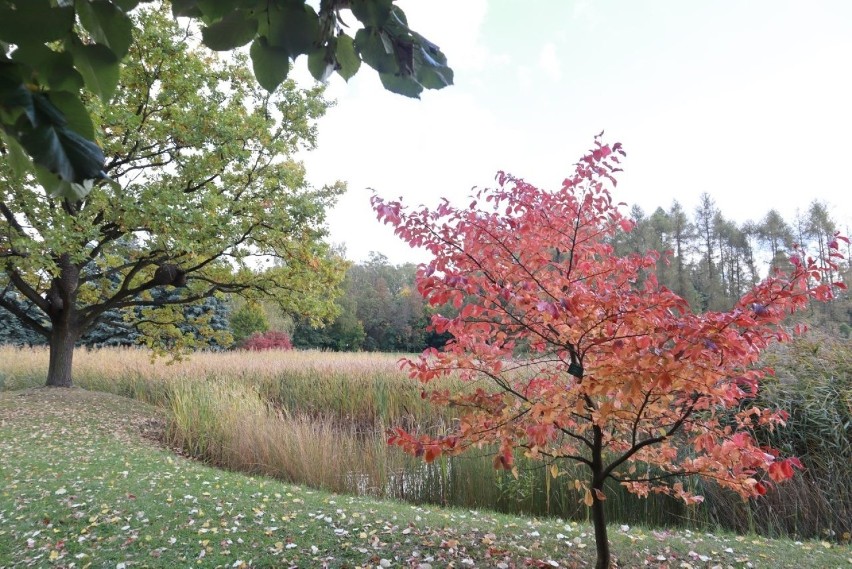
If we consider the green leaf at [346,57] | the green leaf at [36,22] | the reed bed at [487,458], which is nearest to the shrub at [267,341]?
the reed bed at [487,458]

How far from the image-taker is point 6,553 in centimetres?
285

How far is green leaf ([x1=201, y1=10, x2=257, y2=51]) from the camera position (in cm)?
99

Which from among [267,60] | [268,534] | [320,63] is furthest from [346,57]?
[268,534]

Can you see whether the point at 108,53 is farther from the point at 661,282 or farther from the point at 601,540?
the point at 661,282

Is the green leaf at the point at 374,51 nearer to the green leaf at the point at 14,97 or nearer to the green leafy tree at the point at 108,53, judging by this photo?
the green leafy tree at the point at 108,53

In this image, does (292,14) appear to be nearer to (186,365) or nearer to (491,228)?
(491,228)

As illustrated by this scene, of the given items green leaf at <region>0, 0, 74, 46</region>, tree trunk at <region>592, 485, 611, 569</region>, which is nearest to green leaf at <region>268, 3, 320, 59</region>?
green leaf at <region>0, 0, 74, 46</region>

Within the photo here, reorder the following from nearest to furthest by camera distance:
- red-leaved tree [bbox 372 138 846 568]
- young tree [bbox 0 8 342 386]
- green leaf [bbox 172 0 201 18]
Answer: green leaf [bbox 172 0 201 18] → red-leaved tree [bbox 372 138 846 568] → young tree [bbox 0 8 342 386]

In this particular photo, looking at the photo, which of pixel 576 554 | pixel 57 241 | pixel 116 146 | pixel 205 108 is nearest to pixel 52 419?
pixel 57 241

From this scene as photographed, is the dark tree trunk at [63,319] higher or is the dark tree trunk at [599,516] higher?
the dark tree trunk at [63,319]

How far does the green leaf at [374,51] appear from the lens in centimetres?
112

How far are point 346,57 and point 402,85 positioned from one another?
0.14m

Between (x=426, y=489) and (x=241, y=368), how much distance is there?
6.45 meters

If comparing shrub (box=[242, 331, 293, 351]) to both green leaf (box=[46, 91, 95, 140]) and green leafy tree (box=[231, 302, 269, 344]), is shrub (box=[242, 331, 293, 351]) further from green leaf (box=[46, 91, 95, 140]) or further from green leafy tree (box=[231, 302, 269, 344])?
green leaf (box=[46, 91, 95, 140])
